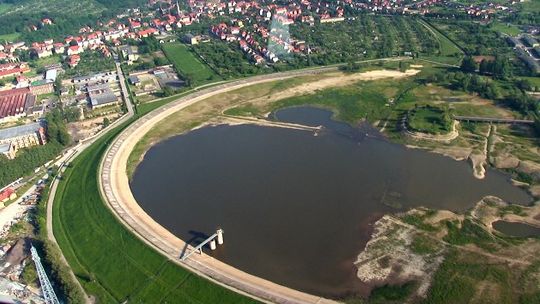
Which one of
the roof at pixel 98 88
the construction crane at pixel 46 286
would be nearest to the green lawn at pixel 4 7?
the roof at pixel 98 88

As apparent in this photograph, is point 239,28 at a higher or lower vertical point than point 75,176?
higher

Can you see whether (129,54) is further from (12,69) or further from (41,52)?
(41,52)

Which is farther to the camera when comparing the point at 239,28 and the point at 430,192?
the point at 239,28

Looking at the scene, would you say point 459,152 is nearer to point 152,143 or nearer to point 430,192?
point 430,192

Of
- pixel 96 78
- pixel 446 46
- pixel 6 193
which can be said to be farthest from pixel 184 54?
pixel 6 193

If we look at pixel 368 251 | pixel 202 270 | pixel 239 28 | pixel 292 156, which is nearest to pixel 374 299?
pixel 368 251

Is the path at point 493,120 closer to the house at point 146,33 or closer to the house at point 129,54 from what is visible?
the house at point 129,54
